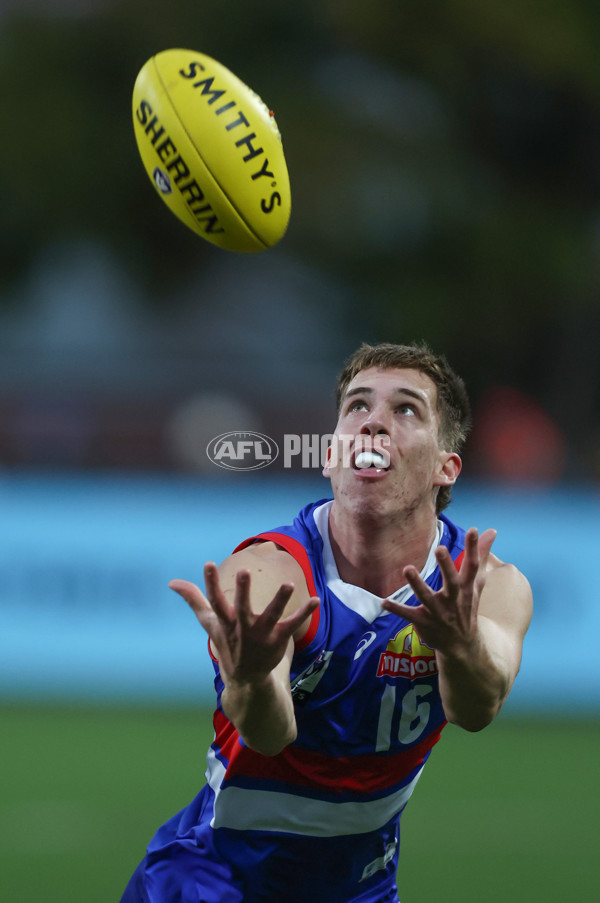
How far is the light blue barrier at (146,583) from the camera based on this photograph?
9711 mm

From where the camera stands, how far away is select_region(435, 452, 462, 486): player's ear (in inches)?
161

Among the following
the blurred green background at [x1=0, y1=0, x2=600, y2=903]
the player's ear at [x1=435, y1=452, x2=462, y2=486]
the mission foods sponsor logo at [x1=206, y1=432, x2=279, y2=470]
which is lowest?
the player's ear at [x1=435, y1=452, x2=462, y2=486]

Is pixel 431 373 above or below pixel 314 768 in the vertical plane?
above

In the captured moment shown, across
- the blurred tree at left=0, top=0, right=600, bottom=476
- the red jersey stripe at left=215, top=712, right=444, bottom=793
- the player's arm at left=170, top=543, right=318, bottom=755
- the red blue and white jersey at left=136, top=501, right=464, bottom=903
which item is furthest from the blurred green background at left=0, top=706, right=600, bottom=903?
the blurred tree at left=0, top=0, right=600, bottom=476

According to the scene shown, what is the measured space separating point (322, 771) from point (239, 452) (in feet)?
28.1

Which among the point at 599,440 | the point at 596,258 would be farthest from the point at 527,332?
the point at 599,440

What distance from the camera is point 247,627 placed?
314 cm

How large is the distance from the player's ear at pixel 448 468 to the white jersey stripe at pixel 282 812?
1063 millimetres

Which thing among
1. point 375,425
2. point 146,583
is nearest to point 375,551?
point 375,425

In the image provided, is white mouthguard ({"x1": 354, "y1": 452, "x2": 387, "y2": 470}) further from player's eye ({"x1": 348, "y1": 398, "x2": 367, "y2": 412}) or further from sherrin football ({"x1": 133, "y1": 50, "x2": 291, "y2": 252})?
sherrin football ({"x1": 133, "y1": 50, "x2": 291, "y2": 252})

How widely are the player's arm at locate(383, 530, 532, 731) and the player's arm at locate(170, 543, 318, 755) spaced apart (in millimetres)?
304

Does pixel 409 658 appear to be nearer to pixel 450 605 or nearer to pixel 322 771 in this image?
pixel 322 771

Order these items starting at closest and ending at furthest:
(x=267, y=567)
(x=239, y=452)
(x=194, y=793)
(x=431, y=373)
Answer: (x=267, y=567), (x=431, y=373), (x=194, y=793), (x=239, y=452)

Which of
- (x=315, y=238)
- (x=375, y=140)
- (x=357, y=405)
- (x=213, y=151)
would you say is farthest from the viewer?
(x=375, y=140)
